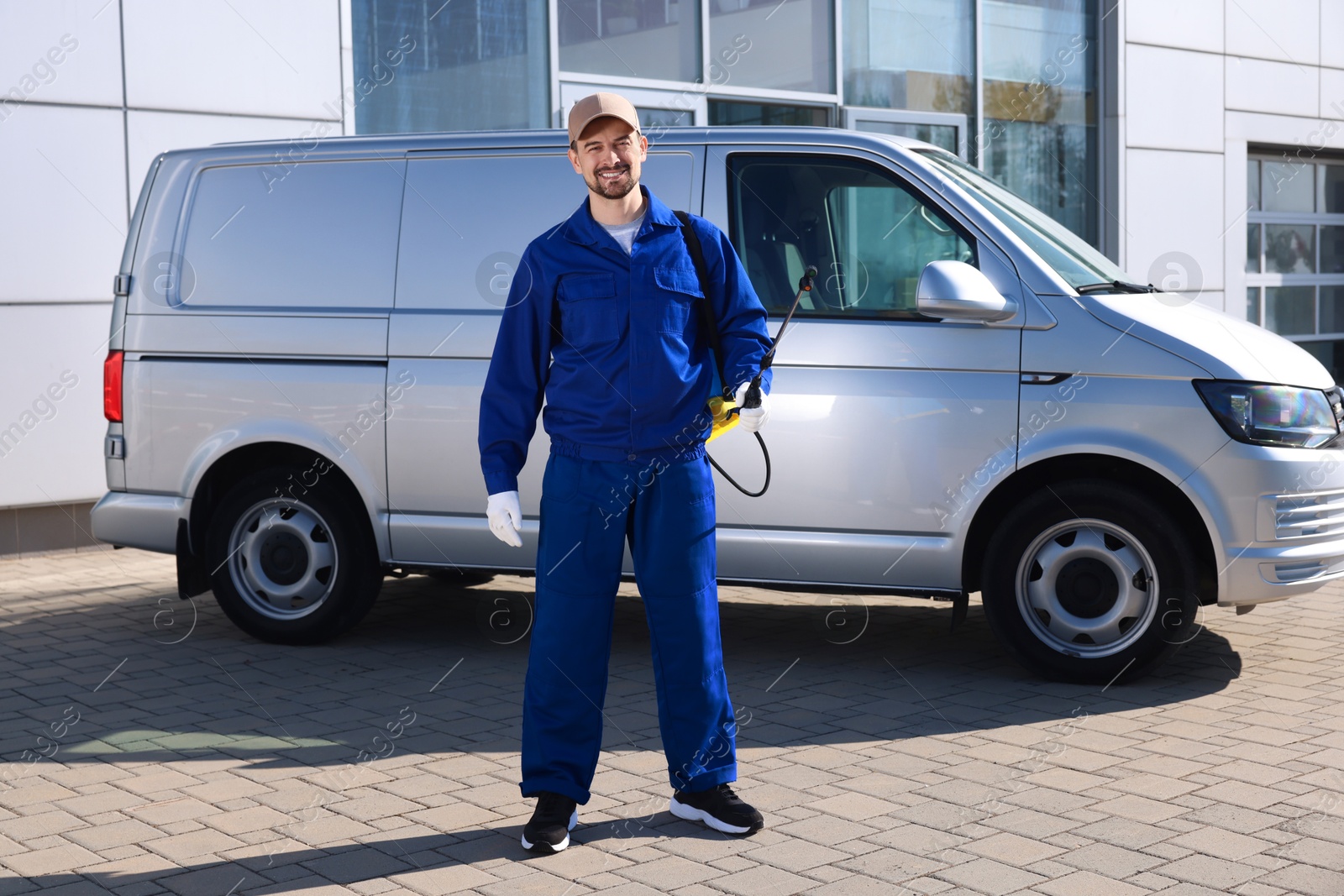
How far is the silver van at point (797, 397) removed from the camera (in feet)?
18.1

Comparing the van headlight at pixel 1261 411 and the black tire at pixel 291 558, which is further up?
the van headlight at pixel 1261 411

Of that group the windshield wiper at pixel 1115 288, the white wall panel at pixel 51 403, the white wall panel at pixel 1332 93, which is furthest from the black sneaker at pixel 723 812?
the white wall panel at pixel 1332 93

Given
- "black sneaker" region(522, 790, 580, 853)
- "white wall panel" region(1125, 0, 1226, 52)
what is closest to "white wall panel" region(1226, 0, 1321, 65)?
"white wall panel" region(1125, 0, 1226, 52)

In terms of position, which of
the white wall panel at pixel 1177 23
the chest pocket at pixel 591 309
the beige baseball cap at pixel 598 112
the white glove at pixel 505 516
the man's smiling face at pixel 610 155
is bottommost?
the white glove at pixel 505 516

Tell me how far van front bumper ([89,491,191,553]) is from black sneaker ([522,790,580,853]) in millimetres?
3165

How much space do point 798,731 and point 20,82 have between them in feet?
21.8

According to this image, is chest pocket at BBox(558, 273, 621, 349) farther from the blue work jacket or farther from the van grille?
the van grille

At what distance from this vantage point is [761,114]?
12.2 m

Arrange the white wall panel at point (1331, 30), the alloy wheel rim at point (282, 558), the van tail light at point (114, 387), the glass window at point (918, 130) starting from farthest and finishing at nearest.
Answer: the white wall panel at point (1331, 30) → the glass window at point (918, 130) → the van tail light at point (114, 387) → the alloy wheel rim at point (282, 558)

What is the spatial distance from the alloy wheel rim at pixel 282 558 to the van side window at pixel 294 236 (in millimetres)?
929

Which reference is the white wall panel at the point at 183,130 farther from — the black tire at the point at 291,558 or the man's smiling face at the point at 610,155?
the man's smiling face at the point at 610,155

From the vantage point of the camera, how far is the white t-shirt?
4141mm

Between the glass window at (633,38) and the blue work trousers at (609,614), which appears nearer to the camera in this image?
the blue work trousers at (609,614)

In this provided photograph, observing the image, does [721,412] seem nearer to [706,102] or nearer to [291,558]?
[291,558]
